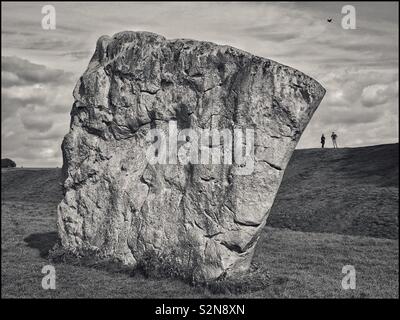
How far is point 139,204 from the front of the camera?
17234 mm

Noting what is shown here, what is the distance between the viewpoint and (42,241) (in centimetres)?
2330

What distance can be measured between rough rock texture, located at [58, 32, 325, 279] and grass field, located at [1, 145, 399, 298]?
1.17 metres

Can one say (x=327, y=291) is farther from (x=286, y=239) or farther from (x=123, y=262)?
(x=286, y=239)

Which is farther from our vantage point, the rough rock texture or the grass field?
the grass field

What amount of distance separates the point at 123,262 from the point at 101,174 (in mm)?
3241

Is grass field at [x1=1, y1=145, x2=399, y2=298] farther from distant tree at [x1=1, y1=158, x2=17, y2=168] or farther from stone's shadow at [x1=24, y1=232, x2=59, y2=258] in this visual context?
distant tree at [x1=1, y1=158, x2=17, y2=168]

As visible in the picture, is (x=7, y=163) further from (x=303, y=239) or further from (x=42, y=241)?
(x=303, y=239)

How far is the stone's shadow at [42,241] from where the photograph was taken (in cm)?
2091

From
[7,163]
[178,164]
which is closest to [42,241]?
[178,164]

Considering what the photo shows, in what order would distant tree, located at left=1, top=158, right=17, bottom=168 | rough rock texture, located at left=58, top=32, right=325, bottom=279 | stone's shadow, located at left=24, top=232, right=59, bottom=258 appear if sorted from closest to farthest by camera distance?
rough rock texture, located at left=58, top=32, right=325, bottom=279
stone's shadow, located at left=24, top=232, right=59, bottom=258
distant tree, located at left=1, top=158, right=17, bottom=168

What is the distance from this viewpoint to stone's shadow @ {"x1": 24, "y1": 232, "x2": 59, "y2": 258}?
68.6ft

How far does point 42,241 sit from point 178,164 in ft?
33.2

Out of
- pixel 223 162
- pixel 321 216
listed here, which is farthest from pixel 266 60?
pixel 321 216

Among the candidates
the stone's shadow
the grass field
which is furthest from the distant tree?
the stone's shadow
